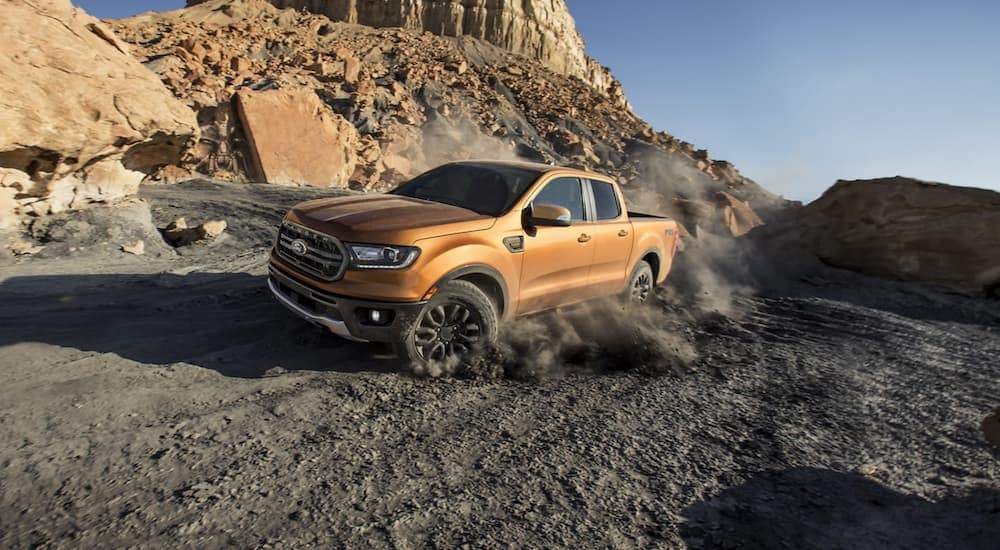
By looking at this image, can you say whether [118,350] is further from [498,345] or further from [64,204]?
[64,204]

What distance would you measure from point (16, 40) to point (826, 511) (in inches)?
331

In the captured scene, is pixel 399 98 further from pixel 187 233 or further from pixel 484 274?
pixel 484 274

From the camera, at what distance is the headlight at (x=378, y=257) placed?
367 centimetres

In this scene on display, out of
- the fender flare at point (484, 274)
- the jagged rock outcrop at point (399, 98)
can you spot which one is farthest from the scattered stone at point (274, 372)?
the jagged rock outcrop at point (399, 98)

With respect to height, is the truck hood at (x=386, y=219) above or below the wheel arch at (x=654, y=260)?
above

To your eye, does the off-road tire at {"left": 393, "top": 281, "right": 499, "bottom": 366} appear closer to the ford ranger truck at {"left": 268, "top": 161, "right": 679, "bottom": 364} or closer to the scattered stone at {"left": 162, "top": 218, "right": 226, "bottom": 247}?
the ford ranger truck at {"left": 268, "top": 161, "right": 679, "bottom": 364}

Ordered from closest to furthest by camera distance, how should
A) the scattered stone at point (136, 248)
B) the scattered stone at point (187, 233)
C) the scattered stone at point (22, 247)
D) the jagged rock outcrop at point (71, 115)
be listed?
the jagged rock outcrop at point (71, 115), the scattered stone at point (22, 247), the scattered stone at point (136, 248), the scattered stone at point (187, 233)

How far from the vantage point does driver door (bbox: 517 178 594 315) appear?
4527mm

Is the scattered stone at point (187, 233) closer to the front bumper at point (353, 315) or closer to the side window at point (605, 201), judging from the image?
the front bumper at point (353, 315)

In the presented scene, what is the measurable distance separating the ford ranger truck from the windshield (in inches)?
0.4

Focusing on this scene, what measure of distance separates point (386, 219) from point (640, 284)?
3507 mm

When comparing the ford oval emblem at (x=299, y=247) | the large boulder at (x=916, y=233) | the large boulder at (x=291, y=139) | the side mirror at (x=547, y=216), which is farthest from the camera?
the large boulder at (x=291, y=139)

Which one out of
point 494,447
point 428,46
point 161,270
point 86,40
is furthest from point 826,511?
point 428,46

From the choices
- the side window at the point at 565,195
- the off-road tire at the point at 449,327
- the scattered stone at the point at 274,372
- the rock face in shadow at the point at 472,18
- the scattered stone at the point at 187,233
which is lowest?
the scattered stone at the point at 274,372
